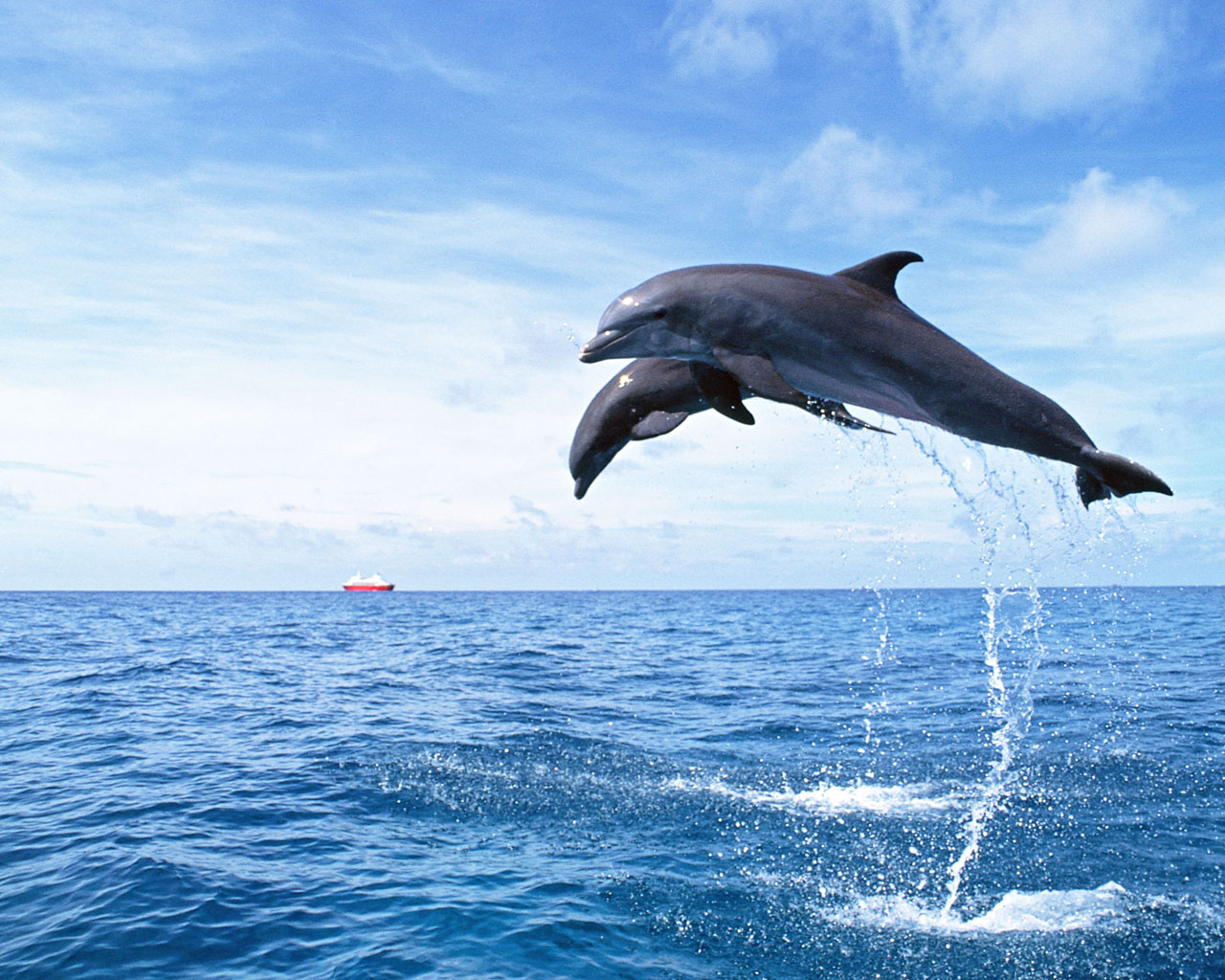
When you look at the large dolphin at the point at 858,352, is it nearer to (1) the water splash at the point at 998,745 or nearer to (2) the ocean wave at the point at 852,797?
(1) the water splash at the point at 998,745

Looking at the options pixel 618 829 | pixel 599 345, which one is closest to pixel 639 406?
pixel 599 345

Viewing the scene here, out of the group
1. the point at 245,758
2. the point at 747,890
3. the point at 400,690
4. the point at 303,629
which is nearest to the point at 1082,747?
the point at 747,890

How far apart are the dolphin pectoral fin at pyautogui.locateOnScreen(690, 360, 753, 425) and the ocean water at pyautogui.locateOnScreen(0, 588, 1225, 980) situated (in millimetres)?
5689

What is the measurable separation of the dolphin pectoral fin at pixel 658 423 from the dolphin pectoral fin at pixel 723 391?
0.89 meters

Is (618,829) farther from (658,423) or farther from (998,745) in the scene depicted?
(998,745)

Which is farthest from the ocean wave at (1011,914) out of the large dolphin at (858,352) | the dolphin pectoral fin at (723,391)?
the dolphin pectoral fin at (723,391)

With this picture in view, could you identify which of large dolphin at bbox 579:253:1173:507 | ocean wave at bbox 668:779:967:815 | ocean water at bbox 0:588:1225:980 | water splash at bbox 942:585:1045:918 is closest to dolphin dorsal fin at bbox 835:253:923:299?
large dolphin at bbox 579:253:1173:507

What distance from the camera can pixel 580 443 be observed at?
8.06m

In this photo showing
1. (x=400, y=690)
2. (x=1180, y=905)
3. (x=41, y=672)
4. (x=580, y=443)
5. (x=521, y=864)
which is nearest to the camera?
(x=580, y=443)

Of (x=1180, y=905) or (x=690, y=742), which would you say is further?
(x=690, y=742)

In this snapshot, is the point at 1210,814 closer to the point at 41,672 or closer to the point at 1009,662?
the point at 1009,662

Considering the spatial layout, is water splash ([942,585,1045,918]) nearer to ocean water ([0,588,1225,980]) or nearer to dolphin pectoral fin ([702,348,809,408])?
ocean water ([0,588,1225,980])

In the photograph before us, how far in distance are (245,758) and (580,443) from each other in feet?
43.3

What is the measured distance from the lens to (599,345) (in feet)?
20.9
